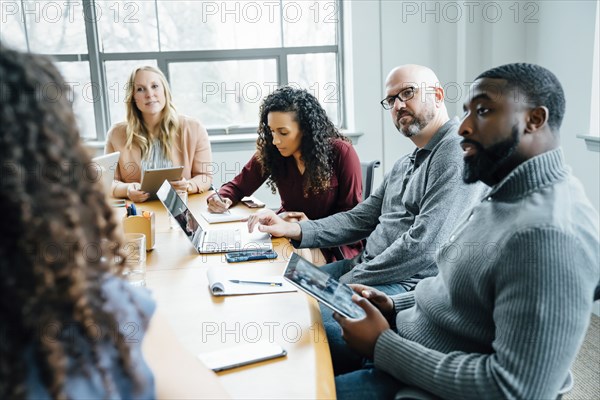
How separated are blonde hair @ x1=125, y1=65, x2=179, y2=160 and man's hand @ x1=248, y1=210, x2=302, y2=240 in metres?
1.23

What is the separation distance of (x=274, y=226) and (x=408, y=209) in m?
0.46

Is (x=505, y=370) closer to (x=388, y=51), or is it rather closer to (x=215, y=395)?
(x=215, y=395)

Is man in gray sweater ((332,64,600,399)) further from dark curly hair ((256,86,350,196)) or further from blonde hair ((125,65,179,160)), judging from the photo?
blonde hair ((125,65,179,160))

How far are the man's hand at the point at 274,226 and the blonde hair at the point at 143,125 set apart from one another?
1229 millimetres

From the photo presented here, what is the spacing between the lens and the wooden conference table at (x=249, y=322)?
88 cm

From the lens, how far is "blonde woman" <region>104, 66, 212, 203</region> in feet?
9.50

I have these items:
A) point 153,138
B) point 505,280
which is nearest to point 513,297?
point 505,280

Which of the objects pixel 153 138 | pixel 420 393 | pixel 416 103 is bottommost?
pixel 420 393

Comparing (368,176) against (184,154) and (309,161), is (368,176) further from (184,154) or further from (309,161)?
(184,154)

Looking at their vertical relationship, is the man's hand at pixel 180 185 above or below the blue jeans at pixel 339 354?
above

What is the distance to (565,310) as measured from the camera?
0.84 metres

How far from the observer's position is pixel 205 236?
188 centimetres

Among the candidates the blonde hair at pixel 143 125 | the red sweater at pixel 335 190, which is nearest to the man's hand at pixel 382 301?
the red sweater at pixel 335 190

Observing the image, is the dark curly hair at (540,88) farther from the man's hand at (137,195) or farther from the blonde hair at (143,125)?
the blonde hair at (143,125)
